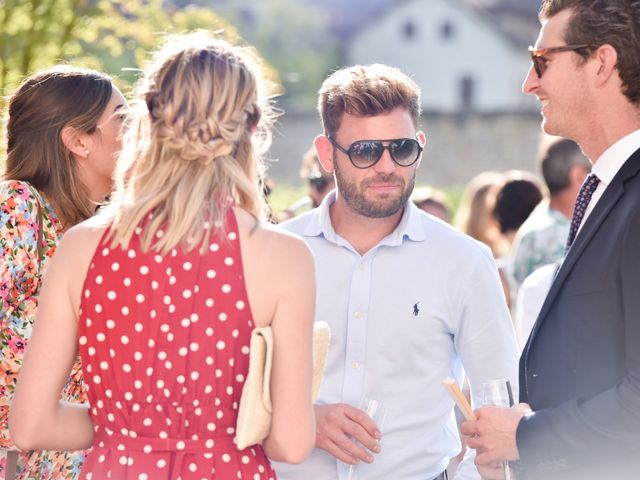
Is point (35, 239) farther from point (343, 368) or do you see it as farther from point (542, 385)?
point (542, 385)

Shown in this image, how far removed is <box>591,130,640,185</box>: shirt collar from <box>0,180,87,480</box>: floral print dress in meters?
1.82

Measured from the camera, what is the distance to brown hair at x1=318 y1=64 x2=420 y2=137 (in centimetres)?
416

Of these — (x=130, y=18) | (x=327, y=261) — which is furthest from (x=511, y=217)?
(x=327, y=261)

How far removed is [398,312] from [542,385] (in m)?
0.88

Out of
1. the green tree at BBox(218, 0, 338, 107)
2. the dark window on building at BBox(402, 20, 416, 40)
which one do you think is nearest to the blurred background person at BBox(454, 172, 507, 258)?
the dark window on building at BBox(402, 20, 416, 40)

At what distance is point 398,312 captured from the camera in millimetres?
4008

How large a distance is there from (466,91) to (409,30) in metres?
5.36

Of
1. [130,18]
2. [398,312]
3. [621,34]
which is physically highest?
[621,34]

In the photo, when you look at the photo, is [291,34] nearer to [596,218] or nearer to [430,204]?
[430,204]

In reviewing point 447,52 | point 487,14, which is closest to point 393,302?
point 487,14

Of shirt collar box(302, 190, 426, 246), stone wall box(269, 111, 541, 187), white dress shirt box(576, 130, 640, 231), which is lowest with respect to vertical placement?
stone wall box(269, 111, 541, 187)

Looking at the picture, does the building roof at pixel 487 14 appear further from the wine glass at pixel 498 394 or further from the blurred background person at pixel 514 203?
the wine glass at pixel 498 394

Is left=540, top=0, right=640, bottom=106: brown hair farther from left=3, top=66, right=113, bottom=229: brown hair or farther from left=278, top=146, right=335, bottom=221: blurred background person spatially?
left=278, top=146, right=335, bottom=221: blurred background person

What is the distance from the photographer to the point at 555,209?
7.19m
